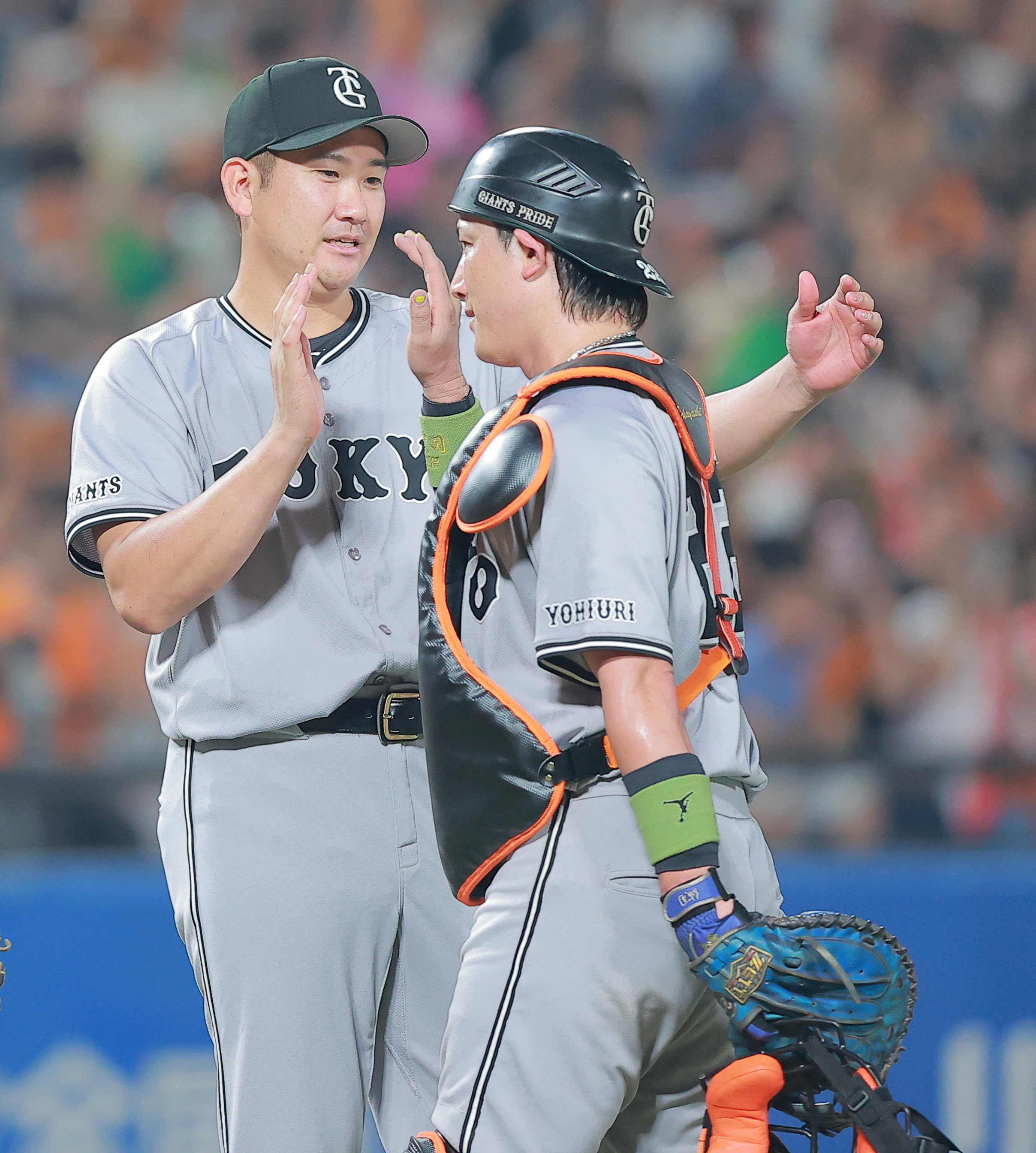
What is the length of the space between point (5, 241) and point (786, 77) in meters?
3.91

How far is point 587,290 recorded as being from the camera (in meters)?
2.37

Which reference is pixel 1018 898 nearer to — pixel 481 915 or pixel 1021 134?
pixel 481 915

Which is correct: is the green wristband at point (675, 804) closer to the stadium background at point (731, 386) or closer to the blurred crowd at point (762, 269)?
the stadium background at point (731, 386)

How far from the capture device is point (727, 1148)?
6.83 ft

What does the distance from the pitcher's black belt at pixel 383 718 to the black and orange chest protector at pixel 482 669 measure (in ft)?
1.27

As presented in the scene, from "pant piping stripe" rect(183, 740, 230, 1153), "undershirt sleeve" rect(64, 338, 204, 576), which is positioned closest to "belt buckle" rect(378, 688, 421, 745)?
"pant piping stripe" rect(183, 740, 230, 1153)

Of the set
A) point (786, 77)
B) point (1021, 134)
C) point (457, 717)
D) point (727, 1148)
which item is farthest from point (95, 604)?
point (1021, 134)

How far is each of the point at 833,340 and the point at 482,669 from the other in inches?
39.6

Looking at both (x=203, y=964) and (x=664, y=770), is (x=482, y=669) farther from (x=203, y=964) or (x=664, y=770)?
(x=203, y=964)

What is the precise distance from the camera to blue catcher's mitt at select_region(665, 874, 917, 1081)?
6.58 ft

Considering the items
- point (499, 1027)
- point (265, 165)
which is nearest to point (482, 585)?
point (499, 1027)

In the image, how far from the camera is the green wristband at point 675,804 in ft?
6.70

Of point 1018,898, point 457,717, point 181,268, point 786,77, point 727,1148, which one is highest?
point 786,77

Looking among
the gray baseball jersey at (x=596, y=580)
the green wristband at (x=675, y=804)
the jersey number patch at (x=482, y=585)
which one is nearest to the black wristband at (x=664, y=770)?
the green wristband at (x=675, y=804)
